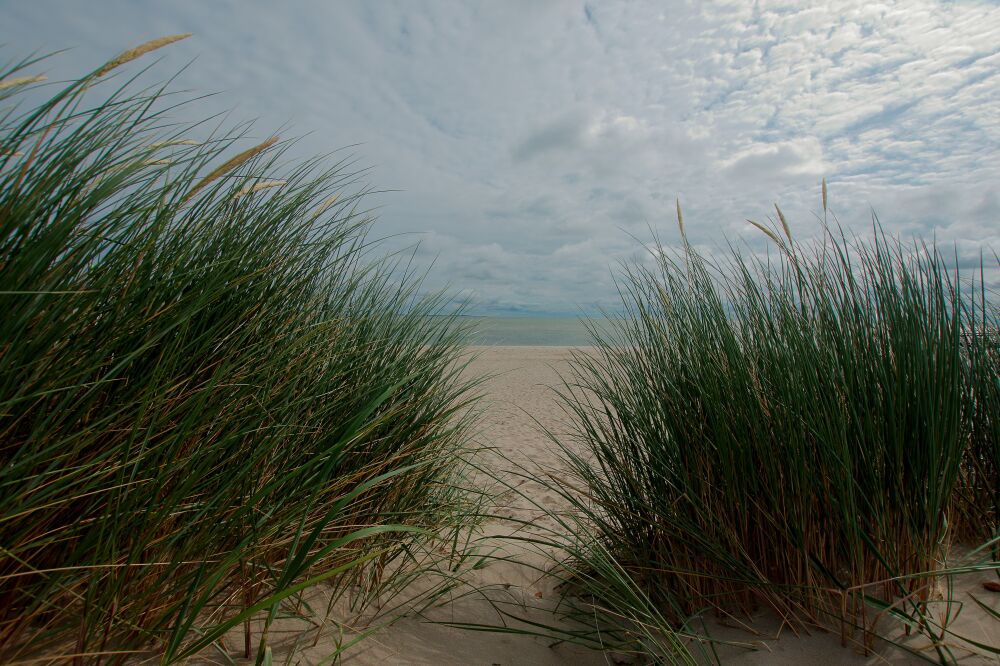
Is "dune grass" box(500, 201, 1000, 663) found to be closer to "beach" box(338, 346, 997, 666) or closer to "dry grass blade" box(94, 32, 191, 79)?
"beach" box(338, 346, 997, 666)

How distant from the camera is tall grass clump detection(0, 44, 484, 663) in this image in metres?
1.20

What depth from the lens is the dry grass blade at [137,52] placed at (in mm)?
1516

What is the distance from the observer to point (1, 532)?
117 cm

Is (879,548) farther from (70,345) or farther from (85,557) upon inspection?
(70,345)

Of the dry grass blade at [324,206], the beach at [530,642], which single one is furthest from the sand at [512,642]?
the dry grass blade at [324,206]

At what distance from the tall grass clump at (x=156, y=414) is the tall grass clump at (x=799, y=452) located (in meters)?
1.00

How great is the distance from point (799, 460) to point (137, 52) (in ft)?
8.02

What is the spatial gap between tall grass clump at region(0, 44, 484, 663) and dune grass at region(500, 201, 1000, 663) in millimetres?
984

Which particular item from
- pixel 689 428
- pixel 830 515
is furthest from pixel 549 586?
pixel 830 515

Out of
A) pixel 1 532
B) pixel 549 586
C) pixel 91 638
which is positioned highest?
pixel 1 532

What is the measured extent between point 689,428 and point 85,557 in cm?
194

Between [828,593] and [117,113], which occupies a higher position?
[117,113]

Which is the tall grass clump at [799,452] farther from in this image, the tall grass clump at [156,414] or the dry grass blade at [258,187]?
the dry grass blade at [258,187]

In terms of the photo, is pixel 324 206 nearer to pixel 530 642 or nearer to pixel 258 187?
pixel 258 187
